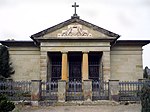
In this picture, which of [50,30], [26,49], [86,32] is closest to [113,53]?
[86,32]

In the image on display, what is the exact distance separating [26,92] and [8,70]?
694cm

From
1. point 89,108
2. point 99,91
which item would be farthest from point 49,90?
point 89,108

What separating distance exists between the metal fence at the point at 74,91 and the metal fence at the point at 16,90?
253 centimetres

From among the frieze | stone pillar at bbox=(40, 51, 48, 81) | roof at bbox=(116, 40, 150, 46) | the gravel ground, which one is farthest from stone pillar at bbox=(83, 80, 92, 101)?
roof at bbox=(116, 40, 150, 46)

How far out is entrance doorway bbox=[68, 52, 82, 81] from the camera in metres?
23.8

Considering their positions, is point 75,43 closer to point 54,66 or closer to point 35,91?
point 54,66

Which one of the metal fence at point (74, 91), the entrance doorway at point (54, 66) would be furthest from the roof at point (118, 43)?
the metal fence at point (74, 91)

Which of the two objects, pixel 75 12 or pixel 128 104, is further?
pixel 75 12

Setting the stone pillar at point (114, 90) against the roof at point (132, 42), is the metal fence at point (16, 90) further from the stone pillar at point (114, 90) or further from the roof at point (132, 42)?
the roof at point (132, 42)

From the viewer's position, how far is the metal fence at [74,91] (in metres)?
16.8

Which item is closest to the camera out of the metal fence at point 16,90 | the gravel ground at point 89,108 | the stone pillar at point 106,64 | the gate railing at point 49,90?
the gravel ground at point 89,108

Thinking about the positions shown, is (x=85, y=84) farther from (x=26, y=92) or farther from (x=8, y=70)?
(x=8, y=70)

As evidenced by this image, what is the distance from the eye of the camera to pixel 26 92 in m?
17.2

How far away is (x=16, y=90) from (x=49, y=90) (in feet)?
7.31
